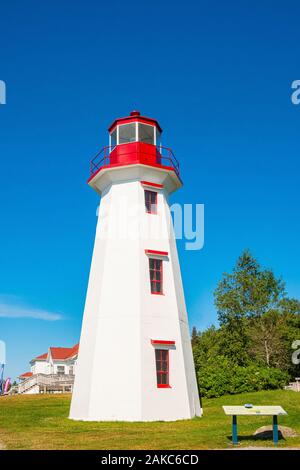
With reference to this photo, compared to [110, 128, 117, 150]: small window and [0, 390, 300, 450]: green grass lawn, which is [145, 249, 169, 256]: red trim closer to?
[110, 128, 117, 150]: small window

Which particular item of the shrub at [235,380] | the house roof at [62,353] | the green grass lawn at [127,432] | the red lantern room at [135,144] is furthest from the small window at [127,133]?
the house roof at [62,353]

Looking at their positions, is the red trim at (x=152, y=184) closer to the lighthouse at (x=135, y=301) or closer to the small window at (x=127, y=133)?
the lighthouse at (x=135, y=301)

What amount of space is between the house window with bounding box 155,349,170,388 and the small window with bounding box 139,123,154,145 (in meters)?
9.32

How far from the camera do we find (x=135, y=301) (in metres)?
19.6

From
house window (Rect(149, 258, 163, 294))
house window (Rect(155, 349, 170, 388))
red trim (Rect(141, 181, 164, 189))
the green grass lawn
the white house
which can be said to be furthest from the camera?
the white house

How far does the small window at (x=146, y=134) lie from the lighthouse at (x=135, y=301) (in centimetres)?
4

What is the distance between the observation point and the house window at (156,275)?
2031 cm

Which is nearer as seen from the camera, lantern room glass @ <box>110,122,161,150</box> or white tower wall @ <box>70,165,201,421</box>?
white tower wall @ <box>70,165,201,421</box>

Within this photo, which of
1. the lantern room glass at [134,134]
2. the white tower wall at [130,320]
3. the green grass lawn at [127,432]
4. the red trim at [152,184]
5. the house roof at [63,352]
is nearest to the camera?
the green grass lawn at [127,432]

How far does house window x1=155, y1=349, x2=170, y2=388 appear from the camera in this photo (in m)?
19.0

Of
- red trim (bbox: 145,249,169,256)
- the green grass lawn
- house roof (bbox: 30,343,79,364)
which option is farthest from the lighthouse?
house roof (bbox: 30,343,79,364)
